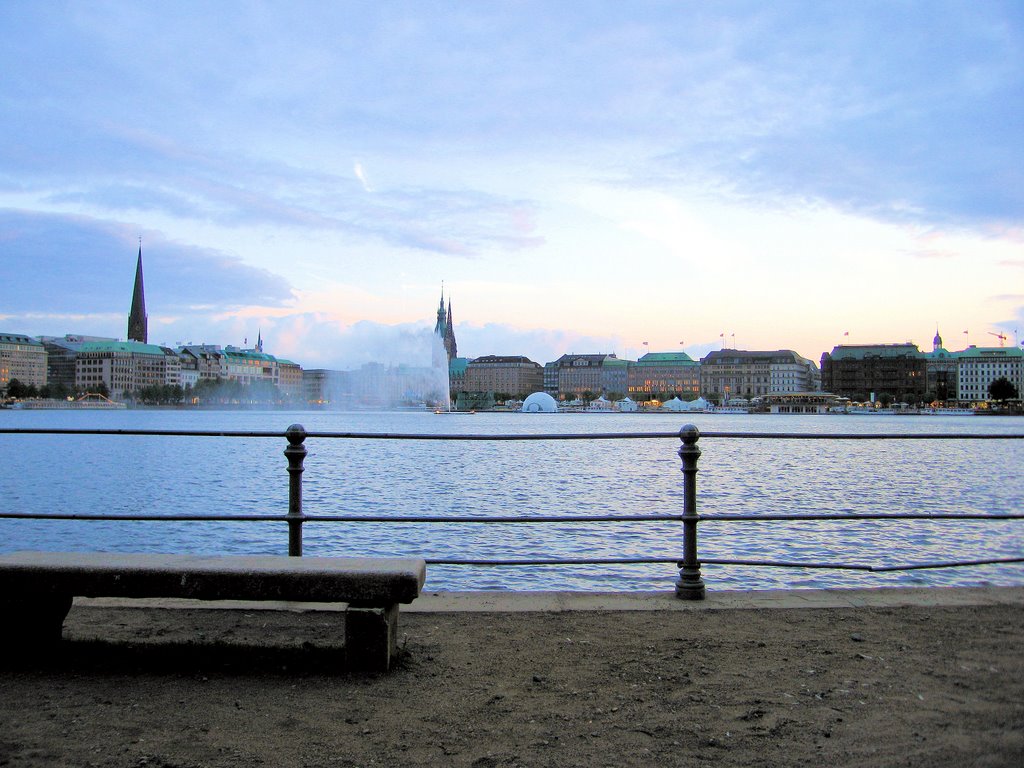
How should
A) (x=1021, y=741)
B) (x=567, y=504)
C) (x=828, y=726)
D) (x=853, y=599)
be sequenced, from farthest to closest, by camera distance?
(x=567, y=504)
(x=853, y=599)
(x=828, y=726)
(x=1021, y=741)

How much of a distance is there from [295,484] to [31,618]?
6.69 ft

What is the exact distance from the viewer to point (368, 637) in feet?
15.4

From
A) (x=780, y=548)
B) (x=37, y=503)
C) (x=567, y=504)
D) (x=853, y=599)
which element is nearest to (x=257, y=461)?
(x=37, y=503)

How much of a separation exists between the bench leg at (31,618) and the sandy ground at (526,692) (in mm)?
119

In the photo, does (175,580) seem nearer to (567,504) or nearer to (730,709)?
(730,709)

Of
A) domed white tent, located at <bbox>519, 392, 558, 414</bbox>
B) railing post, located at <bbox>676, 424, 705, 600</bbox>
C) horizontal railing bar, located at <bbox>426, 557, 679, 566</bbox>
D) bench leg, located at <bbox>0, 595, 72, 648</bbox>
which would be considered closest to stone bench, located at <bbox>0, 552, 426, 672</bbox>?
bench leg, located at <bbox>0, 595, 72, 648</bbox>

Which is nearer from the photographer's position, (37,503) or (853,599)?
(853,599)

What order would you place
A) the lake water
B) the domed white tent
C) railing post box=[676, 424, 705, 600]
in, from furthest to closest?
1. the domed white tent
2. the lake water
3. railing post box=[676, 424, 705, 600]

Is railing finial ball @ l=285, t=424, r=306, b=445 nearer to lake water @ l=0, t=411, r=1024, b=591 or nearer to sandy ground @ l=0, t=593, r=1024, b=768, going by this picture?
sandy ground @ l=0, t=593, r=1024, b=768

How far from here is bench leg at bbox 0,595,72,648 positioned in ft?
15.5

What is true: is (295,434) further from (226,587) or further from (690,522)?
(690,522)

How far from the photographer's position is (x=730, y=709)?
4.22m

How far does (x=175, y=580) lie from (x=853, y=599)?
4.92m

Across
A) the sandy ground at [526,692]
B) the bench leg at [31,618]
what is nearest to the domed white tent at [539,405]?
the sandy ground at [526,692]
